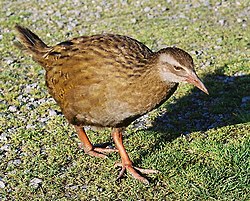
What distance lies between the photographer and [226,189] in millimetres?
4664

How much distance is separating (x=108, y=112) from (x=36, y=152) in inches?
48.4

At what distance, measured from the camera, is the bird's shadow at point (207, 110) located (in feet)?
19.1

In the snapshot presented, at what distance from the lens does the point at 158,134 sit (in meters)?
5.70

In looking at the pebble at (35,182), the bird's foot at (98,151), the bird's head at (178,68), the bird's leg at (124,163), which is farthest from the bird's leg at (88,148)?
the bird's head at (178,68)

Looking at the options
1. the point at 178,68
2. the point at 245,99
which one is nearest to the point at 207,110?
the point at 245,99

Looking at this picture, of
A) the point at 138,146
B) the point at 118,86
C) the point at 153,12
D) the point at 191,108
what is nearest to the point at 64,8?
the point at 153,12

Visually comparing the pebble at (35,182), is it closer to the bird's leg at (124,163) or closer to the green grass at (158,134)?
the green grass at (158,134)

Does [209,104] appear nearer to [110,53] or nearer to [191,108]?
[191,108]

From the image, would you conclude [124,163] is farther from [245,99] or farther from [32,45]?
[245,99]

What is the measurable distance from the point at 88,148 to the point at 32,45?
1.24 metres

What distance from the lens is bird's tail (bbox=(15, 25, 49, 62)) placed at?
538 centimetres

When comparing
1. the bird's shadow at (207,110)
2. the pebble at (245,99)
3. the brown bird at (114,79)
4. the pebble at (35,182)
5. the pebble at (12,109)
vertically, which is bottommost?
the pebble at (245,99)

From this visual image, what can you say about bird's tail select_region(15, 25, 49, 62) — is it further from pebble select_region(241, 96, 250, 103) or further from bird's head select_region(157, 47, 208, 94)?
pebble select_region(241, 96, 250, 103)

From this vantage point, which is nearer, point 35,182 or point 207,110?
point 35,182
